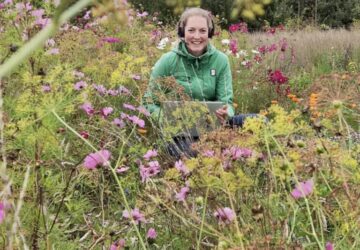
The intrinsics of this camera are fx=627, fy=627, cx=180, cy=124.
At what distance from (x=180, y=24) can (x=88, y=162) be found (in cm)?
258

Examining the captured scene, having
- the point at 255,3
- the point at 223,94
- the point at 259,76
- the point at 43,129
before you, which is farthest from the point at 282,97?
the point at 255,3

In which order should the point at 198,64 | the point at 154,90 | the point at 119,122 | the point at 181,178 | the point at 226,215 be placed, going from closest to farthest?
1. the point at 226,215
2. the point at 181,178
3. the point at 119,122
4. the point at 154,90
5. the point at 198,64

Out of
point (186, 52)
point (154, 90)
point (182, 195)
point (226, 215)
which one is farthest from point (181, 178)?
point (186, 52)

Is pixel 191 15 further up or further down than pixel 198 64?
further up

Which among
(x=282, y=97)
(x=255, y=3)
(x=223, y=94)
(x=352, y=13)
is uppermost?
(x=255, y=3)

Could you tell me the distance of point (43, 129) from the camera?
1.82 metres

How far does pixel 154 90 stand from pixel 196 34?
908mm

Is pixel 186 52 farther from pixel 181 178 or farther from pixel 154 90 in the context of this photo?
pixel 181 178

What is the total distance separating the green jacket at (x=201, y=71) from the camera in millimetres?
3848

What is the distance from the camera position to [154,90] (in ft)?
10.1

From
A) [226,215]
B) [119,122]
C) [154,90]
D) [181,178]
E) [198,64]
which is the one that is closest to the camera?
[226,215]

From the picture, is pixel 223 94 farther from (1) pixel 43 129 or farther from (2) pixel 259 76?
(1) pixel 43 129

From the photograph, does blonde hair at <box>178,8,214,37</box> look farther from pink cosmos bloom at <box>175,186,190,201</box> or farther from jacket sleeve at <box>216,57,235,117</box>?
pink cosmos bloom at <box>175,186,190,201</box>

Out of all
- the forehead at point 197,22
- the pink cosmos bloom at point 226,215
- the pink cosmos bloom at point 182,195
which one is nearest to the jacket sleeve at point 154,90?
the forehead at point 197,22
